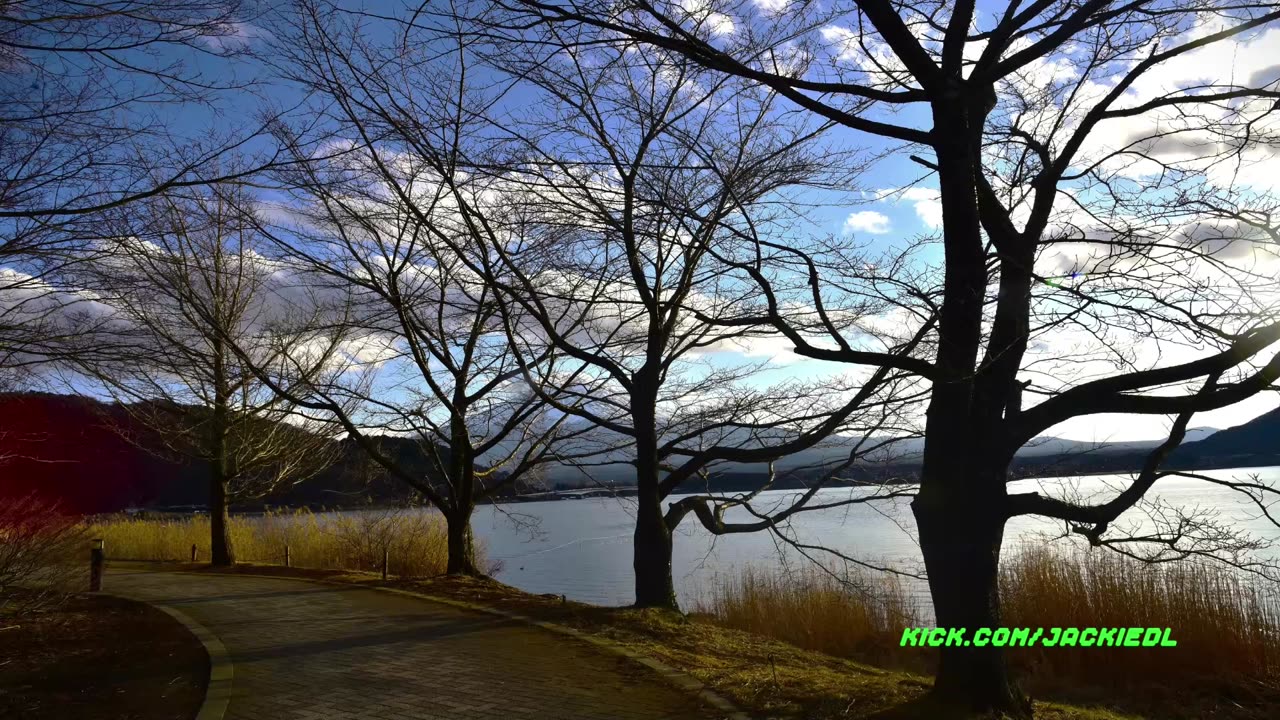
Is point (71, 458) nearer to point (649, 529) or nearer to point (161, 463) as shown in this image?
point (161, 463)

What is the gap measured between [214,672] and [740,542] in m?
20.6

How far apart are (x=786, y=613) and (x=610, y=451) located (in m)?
3.92

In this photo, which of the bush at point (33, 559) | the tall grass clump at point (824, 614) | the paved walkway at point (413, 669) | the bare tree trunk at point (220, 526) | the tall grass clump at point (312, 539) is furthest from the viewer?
the bare tree trunk at point (220, 526)

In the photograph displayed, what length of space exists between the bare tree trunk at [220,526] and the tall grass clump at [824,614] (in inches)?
456

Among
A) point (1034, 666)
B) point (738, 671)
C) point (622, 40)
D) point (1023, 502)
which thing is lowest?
point (1034, 666)

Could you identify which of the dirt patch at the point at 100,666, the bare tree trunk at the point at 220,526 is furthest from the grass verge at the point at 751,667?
the bare tree trunk at the point at 220,526

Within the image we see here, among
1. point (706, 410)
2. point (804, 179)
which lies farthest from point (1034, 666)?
point (804, 179)

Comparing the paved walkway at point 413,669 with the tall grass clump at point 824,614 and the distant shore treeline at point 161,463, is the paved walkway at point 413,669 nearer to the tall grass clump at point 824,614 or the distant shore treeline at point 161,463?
the distant shore treeline at point 161,463

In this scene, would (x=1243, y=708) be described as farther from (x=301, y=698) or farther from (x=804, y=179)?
(x=301, y=698)

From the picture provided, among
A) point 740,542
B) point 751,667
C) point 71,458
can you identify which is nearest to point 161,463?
point 71,458

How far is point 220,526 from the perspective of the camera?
19312 mm

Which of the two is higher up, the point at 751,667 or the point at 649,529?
the point at 649,529

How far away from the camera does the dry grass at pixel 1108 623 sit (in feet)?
33.8

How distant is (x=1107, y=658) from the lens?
37.7 ft
